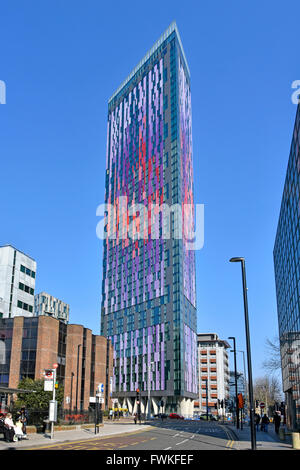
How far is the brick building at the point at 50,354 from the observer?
2402 inches

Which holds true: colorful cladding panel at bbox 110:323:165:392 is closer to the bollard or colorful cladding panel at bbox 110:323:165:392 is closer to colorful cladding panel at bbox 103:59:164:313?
colorful cladding panel at bbox 103:59:164:313

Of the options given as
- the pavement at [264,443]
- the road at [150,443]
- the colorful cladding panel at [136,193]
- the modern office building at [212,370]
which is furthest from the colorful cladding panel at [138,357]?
the road at [150,443]

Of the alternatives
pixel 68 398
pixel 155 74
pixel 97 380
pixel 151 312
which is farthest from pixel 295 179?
pixel 155 74

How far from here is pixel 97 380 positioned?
72312mm

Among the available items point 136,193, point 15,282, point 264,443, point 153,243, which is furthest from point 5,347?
point 136,193

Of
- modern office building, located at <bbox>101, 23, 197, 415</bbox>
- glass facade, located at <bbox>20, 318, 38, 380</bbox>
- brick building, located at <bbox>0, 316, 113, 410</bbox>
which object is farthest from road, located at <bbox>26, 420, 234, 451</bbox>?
modern office building, located at <bbox>101, 23, 197, 415</bbox>

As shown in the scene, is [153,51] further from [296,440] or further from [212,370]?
[296,440]

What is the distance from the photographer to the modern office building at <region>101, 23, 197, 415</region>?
11700 cm

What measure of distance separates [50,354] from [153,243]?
67.3m

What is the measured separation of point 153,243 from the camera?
126125 mm

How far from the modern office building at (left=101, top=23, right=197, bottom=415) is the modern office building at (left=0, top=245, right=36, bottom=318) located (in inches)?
1243

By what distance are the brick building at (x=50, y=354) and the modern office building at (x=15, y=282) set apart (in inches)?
1181
